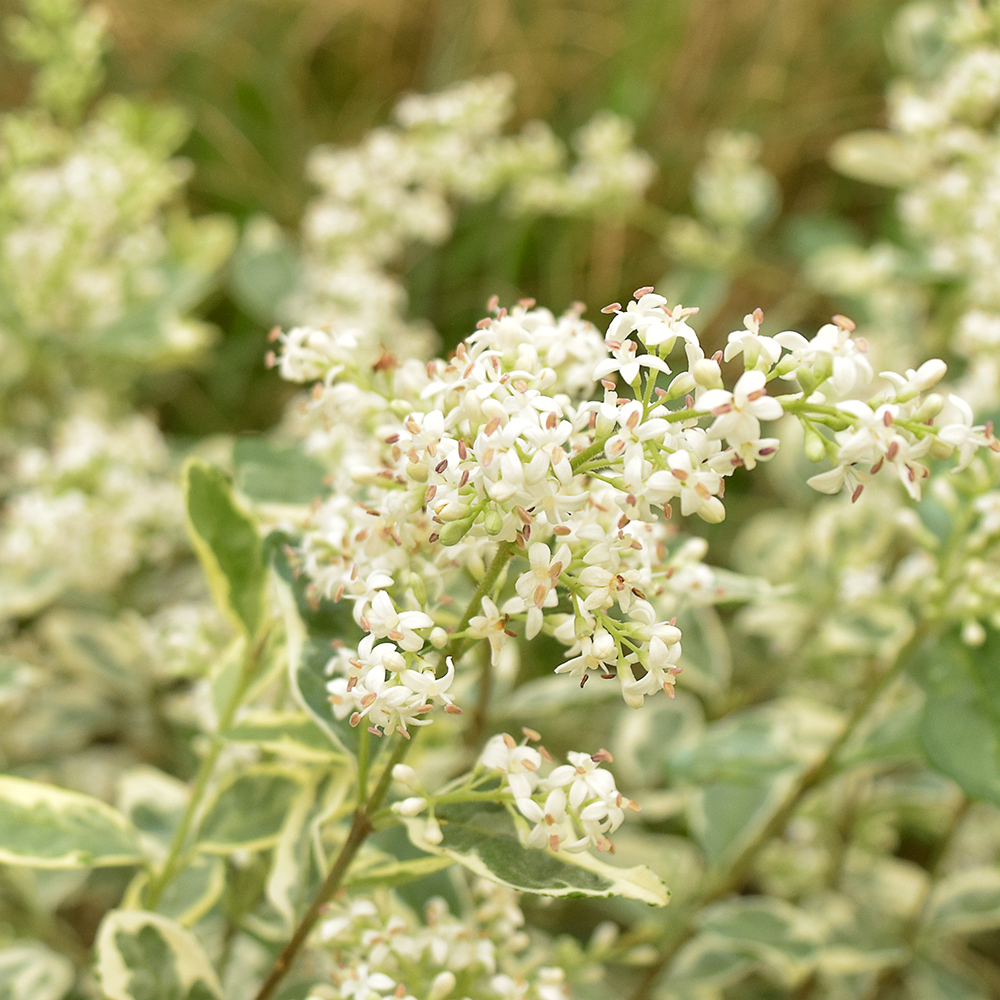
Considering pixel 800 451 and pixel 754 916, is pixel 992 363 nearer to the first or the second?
pixel 800 451

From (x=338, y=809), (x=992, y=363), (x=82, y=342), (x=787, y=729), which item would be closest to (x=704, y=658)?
(x=787, y=729)

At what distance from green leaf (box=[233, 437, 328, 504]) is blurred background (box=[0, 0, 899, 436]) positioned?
2.97 ft

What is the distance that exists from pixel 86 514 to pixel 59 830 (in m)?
0.45

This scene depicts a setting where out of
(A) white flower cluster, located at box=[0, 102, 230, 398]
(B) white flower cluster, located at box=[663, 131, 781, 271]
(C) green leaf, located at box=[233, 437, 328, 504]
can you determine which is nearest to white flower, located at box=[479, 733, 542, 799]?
(C) green leaf, located at box=[233, 437, 328, 504]

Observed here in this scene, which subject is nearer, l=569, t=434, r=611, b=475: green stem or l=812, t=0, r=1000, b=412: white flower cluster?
l=569, t=434, r=611, b=475: green stem

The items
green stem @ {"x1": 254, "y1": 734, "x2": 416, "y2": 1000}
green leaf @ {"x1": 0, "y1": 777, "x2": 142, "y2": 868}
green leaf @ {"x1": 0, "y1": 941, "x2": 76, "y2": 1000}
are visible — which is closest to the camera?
green stem @ {"x1": 254, "y1": 734, "x2": 416, "y2": 1000}

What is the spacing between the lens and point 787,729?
98 centimetres

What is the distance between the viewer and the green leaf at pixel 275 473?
772 mm

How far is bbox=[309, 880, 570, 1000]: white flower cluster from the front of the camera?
61cm

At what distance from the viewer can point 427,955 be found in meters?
0.66

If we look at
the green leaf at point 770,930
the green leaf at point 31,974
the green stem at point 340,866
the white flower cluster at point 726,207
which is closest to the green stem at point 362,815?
the green stem at point 340,866

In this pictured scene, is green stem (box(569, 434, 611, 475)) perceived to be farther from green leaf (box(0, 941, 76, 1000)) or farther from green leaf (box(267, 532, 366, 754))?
green leaf (box(0, 941, 76, 1000))

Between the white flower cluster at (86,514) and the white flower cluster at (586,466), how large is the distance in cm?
65

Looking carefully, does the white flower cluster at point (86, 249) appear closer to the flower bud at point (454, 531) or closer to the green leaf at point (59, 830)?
the green leaf at point (59, 830)
